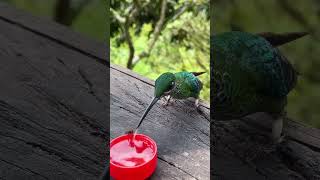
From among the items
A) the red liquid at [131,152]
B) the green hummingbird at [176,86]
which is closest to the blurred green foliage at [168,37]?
the green hummingbird at [176,86]

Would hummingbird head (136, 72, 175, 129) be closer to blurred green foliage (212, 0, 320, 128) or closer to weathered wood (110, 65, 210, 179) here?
weathered wood (110, 65, 210, 179)

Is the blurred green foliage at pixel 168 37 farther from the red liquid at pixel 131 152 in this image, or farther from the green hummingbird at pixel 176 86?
the red liquid at pixel 131 152

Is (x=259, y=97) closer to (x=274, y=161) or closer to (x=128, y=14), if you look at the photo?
(x=274, y=161)

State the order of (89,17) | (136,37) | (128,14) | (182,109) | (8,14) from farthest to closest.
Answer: (136,37)
(128,14)
(8,14)
(182,109)
(89,17)

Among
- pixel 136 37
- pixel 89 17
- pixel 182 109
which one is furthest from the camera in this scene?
pixel 136 37

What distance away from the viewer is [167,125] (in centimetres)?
101

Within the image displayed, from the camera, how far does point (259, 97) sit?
1.05 metres

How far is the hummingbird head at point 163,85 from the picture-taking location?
99cm

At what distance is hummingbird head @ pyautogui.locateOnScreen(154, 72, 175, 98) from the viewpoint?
0.99 m

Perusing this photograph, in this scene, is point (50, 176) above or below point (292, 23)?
below

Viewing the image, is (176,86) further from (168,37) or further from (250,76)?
(168,37)

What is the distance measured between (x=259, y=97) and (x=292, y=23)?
0.64ft

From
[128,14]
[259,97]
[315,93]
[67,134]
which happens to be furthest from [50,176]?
[128,14]

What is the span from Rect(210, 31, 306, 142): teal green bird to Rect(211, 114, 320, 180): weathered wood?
0.03 m
